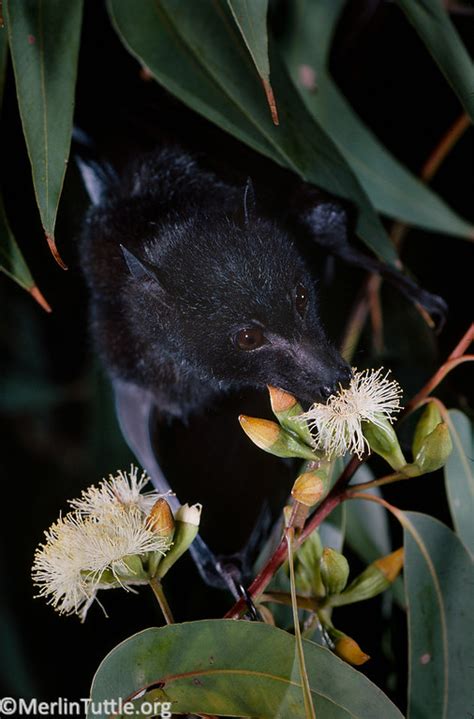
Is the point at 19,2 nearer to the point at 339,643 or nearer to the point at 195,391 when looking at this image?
the point at 195,391

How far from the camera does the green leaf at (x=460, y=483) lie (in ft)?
1.98

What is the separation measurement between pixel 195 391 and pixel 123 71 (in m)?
0.34

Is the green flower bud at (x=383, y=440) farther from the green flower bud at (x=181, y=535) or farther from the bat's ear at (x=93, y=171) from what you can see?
the bat's ear at (x=93, y=171)

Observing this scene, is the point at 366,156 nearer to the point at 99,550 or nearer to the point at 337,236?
the point at 337,236

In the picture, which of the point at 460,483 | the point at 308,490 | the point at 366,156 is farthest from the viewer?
the point at 366,156

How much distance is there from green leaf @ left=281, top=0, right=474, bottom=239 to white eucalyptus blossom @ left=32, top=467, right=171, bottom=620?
1.35 ft

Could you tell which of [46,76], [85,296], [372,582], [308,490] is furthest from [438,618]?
[46,76]

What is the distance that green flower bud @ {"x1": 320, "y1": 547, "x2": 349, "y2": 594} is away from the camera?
0.53m

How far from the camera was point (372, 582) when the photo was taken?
558mm

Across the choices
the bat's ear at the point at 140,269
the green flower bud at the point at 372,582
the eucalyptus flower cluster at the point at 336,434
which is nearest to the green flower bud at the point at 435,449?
the eucalyptus flower cluster at the point at 336,434

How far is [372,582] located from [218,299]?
23cm

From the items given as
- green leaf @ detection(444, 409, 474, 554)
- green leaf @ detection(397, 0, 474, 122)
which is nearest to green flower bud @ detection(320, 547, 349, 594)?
green leaf @ detection(444, 409, 474, 554)

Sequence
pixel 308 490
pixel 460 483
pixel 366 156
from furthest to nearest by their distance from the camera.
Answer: pixel 366 156 → pixel 460 483 → pixel 308 490

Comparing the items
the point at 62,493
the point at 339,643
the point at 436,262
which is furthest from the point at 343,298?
the point at 62,493
